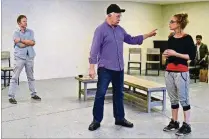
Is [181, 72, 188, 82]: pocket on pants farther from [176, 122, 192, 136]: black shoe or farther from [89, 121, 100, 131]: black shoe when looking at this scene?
[89, 121, 100, 131]: black shoe

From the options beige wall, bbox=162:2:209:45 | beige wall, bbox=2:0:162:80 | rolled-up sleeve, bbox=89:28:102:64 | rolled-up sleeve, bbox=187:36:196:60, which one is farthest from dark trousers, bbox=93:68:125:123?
beige wall, bbox=162:2:209:45

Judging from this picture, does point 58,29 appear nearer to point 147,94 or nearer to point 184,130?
point 147,94

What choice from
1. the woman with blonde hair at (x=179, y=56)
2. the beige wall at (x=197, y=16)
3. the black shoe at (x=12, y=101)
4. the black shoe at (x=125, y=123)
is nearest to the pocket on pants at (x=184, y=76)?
the woman with blonde hair at (x=179, y=56)

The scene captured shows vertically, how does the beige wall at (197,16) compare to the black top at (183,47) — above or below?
above

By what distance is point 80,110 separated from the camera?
4887 mm

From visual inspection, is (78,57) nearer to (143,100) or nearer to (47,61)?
(47,61)

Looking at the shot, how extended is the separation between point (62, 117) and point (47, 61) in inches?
163

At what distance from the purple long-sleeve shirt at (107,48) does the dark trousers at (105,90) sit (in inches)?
3.3

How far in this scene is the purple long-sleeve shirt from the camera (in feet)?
12.1

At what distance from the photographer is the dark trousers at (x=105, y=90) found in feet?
12.3

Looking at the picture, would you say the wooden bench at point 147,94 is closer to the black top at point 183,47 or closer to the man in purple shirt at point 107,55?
the man in purple shirt at point 107,55

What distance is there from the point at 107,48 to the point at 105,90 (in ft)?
1.69

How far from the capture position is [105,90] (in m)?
3.79

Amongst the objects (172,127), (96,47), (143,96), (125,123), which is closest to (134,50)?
(143,96)
